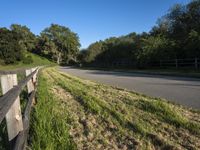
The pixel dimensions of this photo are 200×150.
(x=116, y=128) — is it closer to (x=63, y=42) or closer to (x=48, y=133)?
(x=48, y=133)

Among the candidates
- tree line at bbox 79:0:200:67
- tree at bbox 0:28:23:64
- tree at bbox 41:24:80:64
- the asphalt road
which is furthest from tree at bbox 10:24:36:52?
the asphalt road

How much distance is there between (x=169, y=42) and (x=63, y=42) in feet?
268

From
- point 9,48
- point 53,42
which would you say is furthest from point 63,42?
point 9,48

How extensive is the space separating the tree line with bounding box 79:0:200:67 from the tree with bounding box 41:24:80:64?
5978 centimetres

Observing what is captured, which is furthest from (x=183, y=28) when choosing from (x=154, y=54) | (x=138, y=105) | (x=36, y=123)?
(x=36, y=123)

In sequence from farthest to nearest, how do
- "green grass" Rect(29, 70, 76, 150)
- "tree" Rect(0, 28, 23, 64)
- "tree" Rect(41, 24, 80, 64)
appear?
"tree" Rect(41, 24, 80, 64)
"tree" Rect(0, 28, 23, 64)
"green grass" Rect(29, 70, 76, 150)

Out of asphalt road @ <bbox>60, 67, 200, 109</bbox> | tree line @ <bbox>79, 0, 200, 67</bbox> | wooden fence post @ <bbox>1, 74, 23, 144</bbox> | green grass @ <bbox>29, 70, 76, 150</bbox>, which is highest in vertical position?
tree line @ <bbox>79, 0, 200, 67</bbox>

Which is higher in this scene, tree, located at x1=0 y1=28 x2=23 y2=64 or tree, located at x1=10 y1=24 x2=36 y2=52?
tree, located at x1=10 y1=24 x2=36 y2=52

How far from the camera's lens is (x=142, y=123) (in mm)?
5520

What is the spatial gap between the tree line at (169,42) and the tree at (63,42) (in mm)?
59775

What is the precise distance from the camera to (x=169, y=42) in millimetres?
35656

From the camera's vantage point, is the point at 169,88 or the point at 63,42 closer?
the point at 169,88

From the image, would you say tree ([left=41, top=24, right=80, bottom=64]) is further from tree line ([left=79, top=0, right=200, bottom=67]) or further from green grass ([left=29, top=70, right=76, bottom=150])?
green grass ([left=29, top=70, right=76, bottom=150])

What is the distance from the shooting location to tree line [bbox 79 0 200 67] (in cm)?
3264
